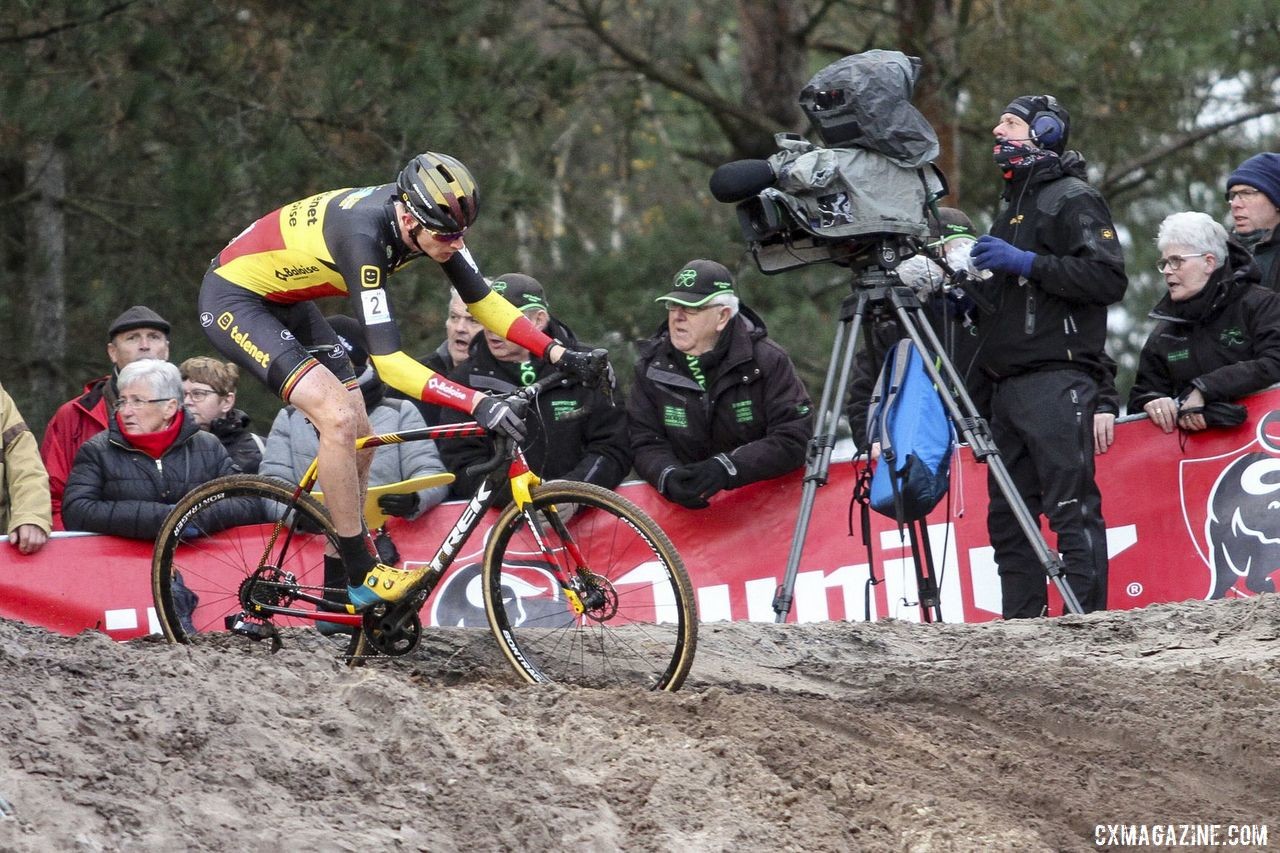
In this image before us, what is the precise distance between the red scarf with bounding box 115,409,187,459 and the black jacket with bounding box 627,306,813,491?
232 centimetres

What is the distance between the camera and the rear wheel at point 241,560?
6.95m

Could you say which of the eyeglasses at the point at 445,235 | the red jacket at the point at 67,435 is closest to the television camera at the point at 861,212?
the eyeglasses at the point at 445,235

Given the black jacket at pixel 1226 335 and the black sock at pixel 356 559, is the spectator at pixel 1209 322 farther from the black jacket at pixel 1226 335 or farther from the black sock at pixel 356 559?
the black sock at pixel 356 559

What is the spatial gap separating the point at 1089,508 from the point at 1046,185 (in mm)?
1602

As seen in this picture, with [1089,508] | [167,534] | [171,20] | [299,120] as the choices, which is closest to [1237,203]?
[1089,508]

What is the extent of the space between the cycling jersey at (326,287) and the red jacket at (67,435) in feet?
7.68

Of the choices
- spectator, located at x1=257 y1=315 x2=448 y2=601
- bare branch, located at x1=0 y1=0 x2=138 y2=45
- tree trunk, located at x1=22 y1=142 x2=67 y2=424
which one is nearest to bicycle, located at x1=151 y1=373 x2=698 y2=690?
spectator, located at x1=257 y1=315 x2=448 y2=601

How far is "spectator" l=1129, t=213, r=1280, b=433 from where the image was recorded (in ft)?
27.2

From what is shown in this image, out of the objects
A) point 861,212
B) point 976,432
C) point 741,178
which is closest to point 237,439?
point 741,178

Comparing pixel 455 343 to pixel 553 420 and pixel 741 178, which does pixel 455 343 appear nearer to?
pixel 553 420

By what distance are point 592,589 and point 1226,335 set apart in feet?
12.7

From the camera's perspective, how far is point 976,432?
7.75 metres

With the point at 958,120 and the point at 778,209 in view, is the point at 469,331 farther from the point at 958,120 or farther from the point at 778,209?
the point at 958,120

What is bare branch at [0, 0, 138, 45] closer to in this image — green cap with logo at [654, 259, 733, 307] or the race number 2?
green cap with logo at [654, 259, 733, 307]
